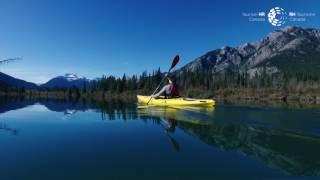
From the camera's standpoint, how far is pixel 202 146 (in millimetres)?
11602

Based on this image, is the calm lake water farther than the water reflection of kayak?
No

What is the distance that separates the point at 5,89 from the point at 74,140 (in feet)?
543

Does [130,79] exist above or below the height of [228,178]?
above

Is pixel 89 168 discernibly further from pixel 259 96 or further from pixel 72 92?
pixel 72 92

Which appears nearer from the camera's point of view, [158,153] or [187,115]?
[158,153]

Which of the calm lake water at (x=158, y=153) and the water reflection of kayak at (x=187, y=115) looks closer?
the calm lake water at (x=158, y=153)

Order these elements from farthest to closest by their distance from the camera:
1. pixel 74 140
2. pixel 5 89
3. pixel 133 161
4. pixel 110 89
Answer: pixel 5 89 → pixel 110 89 → pixel 74 140 → pixel 133 161

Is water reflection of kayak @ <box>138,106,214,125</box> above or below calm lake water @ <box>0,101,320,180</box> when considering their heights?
above

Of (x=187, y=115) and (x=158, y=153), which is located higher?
(x=187, y=115)

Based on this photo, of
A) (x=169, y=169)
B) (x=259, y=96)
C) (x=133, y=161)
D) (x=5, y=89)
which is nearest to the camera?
(x=169, y=169)

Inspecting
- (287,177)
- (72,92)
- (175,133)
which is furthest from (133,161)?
(72,92)

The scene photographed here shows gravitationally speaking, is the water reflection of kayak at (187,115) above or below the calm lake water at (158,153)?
above

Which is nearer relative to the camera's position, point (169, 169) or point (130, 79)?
point (169, 169)

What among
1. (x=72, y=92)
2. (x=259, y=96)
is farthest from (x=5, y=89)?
(x=259, y=96)
